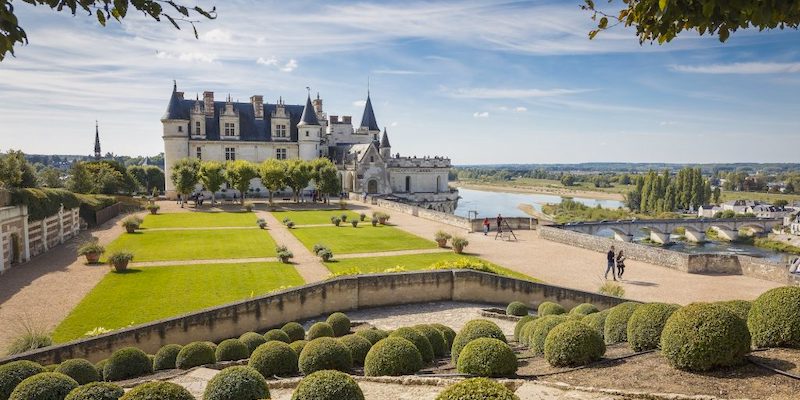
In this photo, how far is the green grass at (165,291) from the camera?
15.6 m

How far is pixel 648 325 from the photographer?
318 inches

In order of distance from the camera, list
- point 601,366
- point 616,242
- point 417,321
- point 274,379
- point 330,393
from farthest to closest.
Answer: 1. point 616,242
2. point 417,321
3. point 274,379
4. point 601,366
5. point 330,393

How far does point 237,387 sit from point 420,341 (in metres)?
4.30

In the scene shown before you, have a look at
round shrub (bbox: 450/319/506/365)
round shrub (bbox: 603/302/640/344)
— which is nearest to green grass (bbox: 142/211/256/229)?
round shrub (bbox: 450/319/506/365)

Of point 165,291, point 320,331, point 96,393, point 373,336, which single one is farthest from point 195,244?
point 96,393

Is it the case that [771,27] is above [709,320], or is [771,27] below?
above

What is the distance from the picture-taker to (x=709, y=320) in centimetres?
673

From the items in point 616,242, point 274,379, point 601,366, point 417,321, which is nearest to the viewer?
Result: point 601,366

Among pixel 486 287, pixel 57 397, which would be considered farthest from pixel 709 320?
pixel 486 287

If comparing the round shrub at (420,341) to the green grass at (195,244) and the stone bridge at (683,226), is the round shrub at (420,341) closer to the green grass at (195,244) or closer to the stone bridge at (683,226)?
the green grass at (195,244)

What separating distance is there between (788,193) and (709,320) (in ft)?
567

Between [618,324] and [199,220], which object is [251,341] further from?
[199,220]

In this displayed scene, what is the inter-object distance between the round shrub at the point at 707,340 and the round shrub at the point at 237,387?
5.54 meters

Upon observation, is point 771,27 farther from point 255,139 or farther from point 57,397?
point 255,139
